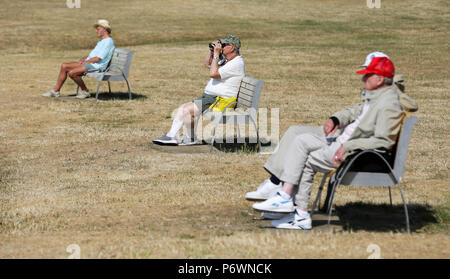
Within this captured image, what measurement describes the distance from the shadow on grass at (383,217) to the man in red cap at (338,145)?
564mm

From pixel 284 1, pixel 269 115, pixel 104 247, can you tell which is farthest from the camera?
pixel 284 1

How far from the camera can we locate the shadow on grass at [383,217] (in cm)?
612

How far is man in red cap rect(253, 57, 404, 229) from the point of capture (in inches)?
222

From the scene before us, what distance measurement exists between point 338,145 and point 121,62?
8733 millimetres

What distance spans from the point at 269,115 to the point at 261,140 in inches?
110

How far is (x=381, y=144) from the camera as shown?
18.3 ft

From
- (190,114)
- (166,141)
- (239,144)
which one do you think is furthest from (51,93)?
(239,144)

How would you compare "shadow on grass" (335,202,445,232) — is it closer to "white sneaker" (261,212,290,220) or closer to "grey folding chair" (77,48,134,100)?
"white sneaker" (261,212,290,220)

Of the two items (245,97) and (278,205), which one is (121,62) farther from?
(278,205)

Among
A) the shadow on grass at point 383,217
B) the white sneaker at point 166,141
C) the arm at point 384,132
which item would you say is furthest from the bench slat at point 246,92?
the arm at point 384,132

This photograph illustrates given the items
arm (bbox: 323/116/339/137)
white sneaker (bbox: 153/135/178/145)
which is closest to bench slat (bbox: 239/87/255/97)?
white sneaker (bbox: 153/135/178/145)

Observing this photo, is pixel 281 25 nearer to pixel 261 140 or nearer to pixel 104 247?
pixel 261 140

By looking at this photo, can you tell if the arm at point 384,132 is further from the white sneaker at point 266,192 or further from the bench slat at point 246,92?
the bench slat at point 246,92
